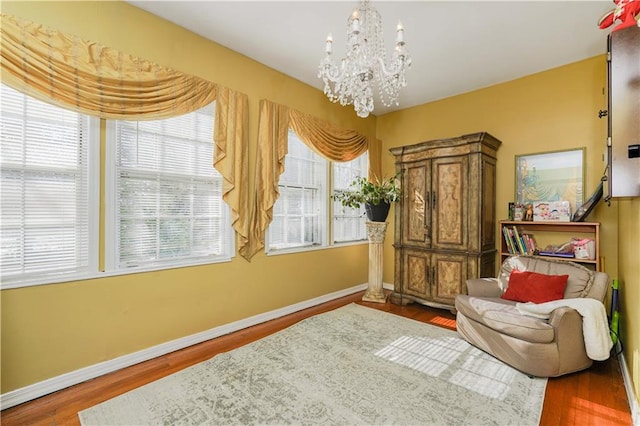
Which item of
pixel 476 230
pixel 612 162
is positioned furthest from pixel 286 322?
pixel 612 162

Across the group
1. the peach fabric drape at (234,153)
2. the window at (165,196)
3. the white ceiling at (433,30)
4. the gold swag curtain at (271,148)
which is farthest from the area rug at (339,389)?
the white ceiling at (433,30)

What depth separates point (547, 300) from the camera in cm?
255

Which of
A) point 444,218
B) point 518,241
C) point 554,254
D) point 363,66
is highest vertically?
point 363,66

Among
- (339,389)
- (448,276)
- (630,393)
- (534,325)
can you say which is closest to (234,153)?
(339,389)

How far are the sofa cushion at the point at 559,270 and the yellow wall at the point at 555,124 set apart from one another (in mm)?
259

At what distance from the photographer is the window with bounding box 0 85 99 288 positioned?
194cm

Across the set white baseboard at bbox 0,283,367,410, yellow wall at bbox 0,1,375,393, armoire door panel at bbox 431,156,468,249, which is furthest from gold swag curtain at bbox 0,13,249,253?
armoire door panel at bbox 431,156,468,249

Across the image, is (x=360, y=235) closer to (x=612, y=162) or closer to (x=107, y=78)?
(x=612, y=162)

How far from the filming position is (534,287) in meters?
2.65

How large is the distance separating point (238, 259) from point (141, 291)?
94 centimetres

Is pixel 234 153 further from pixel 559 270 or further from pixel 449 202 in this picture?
pixel 559 270

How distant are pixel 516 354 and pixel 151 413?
2663 mm

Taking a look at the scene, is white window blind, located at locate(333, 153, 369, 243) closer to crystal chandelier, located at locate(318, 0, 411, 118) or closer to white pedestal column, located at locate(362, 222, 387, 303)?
white pedestal column, located at locate(362, 222, 387, 303)

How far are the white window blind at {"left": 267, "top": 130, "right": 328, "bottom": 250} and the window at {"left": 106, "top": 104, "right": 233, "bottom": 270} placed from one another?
0.76 m
